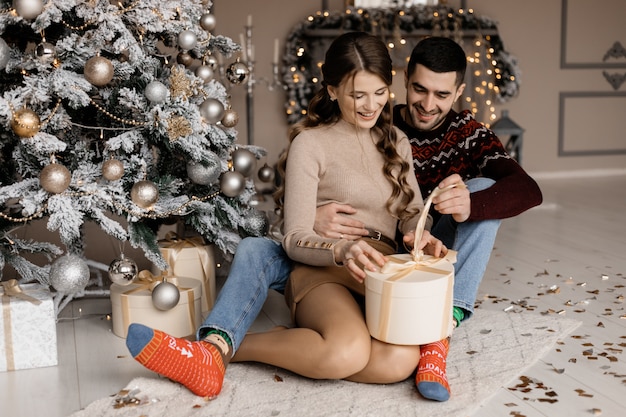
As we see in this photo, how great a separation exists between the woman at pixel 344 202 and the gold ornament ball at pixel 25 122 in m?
0.68

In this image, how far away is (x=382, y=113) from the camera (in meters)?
2.00

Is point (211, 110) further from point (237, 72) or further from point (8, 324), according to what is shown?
point (8, 324)

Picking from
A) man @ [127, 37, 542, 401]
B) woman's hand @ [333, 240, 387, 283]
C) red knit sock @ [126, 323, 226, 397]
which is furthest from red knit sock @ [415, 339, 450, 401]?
red knit sock @ [126, 323, 226, 397]

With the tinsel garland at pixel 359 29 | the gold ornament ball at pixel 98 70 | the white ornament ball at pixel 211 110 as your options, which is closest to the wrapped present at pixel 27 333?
the gold ornament ball at pixel 98 70

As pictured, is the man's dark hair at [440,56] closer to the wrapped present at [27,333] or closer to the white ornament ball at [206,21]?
the white ornament ball at [206,21]

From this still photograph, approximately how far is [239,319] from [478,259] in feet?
2.21

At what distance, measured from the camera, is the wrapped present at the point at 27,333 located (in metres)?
1.86

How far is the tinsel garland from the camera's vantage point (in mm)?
4949

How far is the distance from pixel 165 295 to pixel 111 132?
1.99 ft

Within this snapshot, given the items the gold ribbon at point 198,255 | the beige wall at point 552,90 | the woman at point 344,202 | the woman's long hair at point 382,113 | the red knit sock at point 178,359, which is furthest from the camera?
the beige wall at point 552,90

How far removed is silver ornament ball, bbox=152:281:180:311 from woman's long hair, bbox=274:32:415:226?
0.39m

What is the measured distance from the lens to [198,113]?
2193mm

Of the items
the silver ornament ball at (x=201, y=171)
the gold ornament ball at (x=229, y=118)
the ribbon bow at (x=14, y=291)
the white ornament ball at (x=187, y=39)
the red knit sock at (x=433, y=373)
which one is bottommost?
the red knit sock at (x=433, y=373)

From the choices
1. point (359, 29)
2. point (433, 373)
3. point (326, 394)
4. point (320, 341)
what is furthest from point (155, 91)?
point (359, 29)
